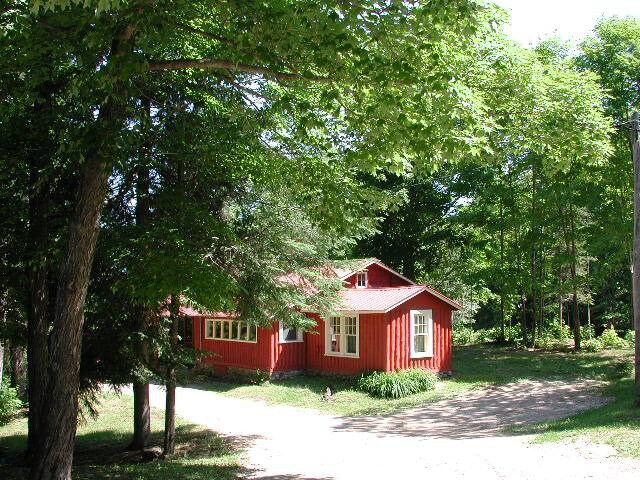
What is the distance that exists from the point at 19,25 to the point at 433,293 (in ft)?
57.2

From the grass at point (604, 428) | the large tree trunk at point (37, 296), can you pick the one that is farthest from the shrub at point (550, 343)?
the large tree trunk at point (37, 296)

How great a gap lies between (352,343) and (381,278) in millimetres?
5453

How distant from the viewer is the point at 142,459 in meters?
12.9

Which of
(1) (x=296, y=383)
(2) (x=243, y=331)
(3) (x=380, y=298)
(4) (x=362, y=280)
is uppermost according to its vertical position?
(4) (x=362, y=280)

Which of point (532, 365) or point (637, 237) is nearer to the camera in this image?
point (637, 237)

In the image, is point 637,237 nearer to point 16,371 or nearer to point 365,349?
point 365,349

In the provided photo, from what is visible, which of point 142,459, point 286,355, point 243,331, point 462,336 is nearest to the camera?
point 142,459

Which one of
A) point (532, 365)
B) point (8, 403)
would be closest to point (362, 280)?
point (532, 365)

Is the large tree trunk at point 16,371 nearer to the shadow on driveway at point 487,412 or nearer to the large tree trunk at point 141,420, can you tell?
the large tree trunk at point 141,420

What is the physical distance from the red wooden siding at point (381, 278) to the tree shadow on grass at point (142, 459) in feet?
40.2

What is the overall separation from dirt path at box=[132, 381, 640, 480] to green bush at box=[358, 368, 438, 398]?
5.18ft

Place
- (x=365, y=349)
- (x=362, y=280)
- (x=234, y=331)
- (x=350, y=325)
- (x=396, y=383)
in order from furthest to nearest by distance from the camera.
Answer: (x=362, y=280) → (x=234, y=331) → (x=350, y=325) → (x=365, y=349) → (x=396, y=383)

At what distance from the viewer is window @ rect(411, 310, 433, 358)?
71.9 ft

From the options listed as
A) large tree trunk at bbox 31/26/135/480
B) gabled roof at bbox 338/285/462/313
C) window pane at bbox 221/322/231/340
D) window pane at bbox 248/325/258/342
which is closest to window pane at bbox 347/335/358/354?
gabled roof at bbox 338/285/462/313
